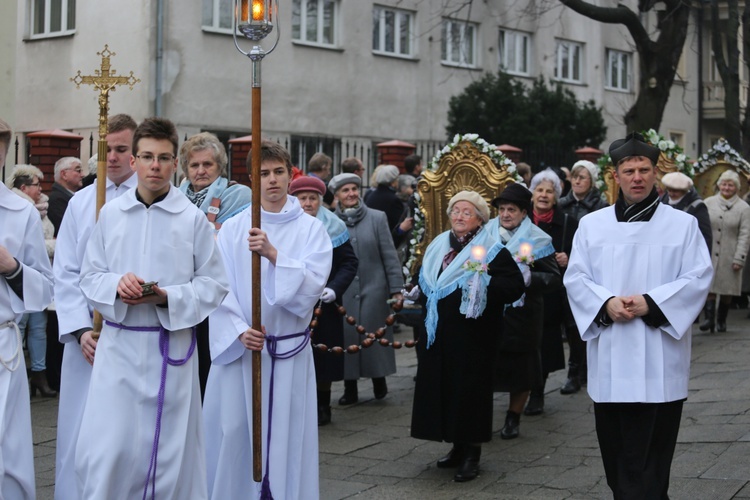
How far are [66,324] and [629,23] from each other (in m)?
15.0

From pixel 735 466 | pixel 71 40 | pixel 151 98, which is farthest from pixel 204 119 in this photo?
pixel 735 466

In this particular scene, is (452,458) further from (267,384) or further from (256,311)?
(256,311)

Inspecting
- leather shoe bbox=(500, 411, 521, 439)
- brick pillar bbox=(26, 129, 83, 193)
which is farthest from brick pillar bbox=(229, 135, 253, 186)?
leather shoe bbox=(500, 411, 521, 439)

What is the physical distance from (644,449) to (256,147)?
2512mm

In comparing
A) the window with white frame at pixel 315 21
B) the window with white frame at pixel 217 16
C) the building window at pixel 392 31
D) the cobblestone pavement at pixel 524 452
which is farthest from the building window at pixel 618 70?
the cobblestone pavement at pixel 524 452

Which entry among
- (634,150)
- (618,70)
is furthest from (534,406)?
(618,70)

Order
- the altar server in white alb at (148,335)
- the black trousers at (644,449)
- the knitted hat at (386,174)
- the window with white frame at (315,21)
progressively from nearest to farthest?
the altar server in white alb at (148,335) → the black trousers at (644,449) → the knitted hat at (386,174) → the window with white frame at (315,21)

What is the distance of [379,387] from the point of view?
1060 centimetres

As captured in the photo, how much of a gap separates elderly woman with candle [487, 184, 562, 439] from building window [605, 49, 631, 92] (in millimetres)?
26786

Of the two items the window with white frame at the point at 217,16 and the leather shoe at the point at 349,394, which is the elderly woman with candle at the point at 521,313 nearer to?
the leather shoe at the point at 349,394

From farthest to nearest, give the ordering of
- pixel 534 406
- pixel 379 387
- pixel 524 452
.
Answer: pixel 379 387 < pixel 534 406 < pixel 524 452

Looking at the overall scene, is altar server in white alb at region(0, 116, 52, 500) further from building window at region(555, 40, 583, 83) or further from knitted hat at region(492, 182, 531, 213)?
building window at region(555, 40, 583, 83)

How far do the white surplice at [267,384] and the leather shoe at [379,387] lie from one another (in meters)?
4.03

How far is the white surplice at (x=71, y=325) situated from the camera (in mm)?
6145
